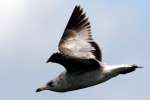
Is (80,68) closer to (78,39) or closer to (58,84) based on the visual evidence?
(58,84)

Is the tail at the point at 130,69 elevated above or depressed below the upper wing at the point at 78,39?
below

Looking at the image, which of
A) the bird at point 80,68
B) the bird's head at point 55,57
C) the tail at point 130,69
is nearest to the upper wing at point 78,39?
the bird at point 80,68

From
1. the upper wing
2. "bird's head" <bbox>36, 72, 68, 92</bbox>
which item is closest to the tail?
the upper wing

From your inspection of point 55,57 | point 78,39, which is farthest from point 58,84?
point 78,39

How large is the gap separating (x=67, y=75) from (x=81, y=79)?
49cm

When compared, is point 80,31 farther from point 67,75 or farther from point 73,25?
point 67,75

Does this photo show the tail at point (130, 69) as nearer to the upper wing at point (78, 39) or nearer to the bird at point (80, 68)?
the bird at point (80, 68)

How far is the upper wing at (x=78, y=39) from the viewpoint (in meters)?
22.5

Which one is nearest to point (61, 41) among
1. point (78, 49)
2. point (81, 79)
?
point (78, 49)

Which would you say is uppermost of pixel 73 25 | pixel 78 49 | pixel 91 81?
pixel 73 25

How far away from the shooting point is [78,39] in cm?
2433

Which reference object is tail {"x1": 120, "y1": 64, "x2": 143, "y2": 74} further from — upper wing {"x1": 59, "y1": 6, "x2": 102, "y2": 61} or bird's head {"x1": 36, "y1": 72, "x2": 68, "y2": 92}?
bird's head {"x1": 36, "y1": 72, "x2": 68, "y2": 92}

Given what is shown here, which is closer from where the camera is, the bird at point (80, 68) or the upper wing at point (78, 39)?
the bird at point (80, 68)

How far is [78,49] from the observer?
22.8 metres
